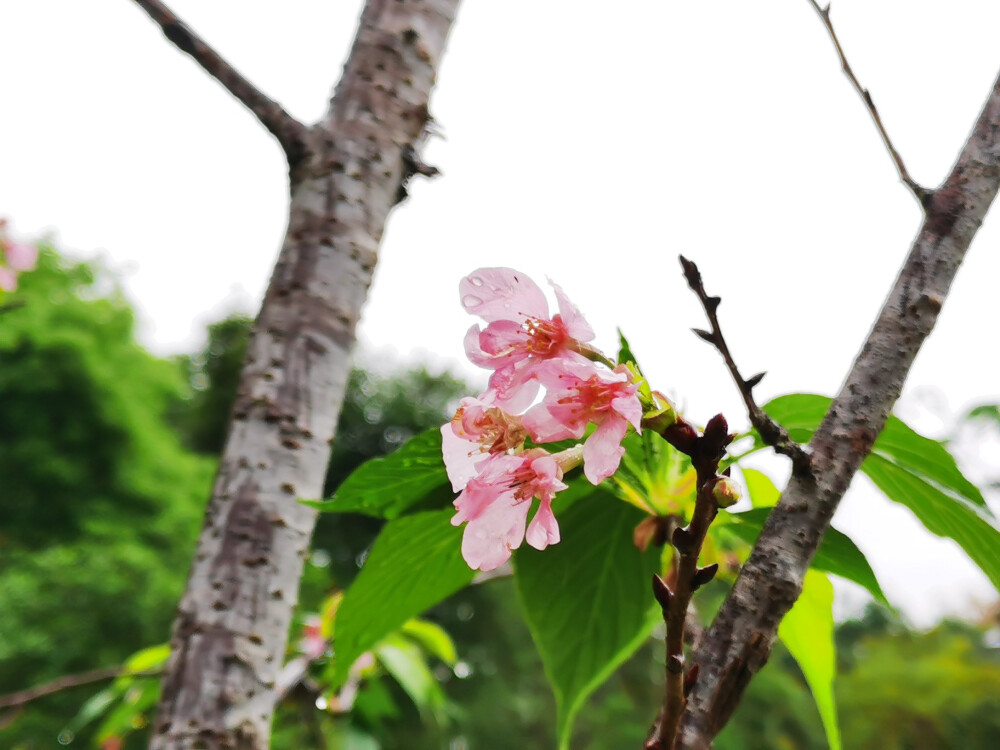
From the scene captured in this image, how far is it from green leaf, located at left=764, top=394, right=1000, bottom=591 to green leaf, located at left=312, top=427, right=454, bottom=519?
0.21 m

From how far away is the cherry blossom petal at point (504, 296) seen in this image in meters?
0.28

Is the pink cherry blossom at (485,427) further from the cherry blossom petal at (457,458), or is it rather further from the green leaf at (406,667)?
the green leaf at (406,667)

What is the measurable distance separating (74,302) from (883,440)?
10256 mm

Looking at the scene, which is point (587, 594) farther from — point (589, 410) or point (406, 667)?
point (406, 667)

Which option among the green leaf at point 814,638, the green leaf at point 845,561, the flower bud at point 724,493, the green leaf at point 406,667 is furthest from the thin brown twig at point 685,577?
the green leaf at point 406,667

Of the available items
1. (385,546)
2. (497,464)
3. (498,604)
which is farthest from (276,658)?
(498,604)

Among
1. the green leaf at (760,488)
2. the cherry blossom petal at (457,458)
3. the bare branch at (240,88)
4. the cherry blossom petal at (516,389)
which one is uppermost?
the bare branch at (240,88)

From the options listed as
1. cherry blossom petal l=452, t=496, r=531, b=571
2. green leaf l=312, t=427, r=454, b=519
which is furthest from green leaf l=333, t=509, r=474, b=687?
cherry blossom petal l=452, t=496, r=531, b=571

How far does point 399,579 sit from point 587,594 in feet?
0.37

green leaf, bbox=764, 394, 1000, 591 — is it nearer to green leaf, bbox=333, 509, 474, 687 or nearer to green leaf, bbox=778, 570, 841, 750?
green leaf, bbox=778, 570, 841, 750

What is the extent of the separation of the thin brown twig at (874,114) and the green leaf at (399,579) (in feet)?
0.88

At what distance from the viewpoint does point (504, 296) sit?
11.3 inches

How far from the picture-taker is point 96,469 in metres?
8.31

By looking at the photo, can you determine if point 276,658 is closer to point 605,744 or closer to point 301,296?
point 301,296
